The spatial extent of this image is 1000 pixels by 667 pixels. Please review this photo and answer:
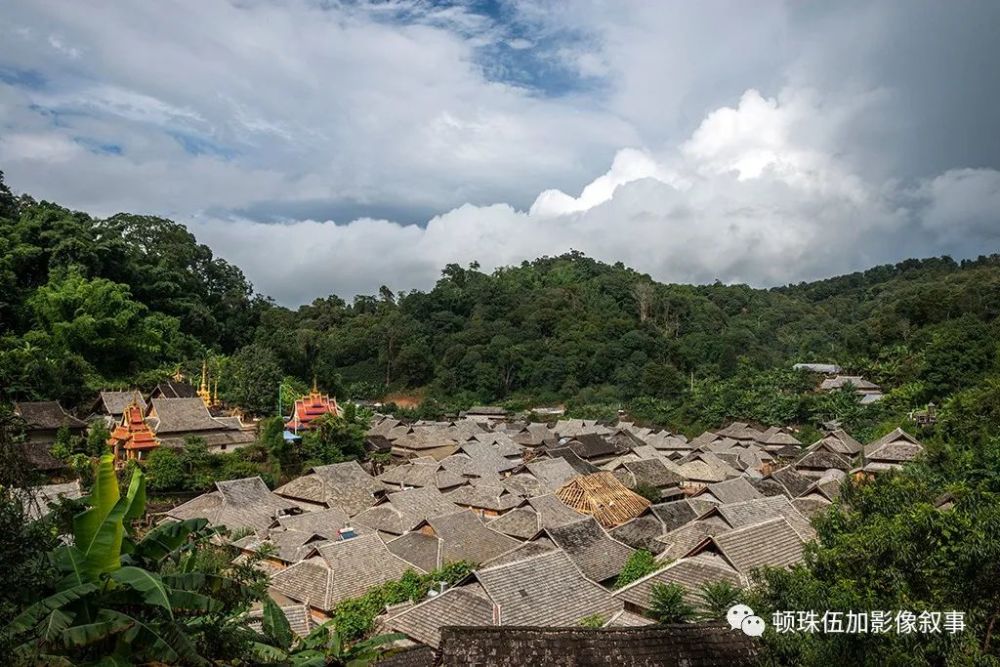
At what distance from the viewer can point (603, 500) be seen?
83.7 feet

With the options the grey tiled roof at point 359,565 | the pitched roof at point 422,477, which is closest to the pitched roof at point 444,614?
the grey tiled roof at point 359,565

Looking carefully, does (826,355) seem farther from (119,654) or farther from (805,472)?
(119,654)

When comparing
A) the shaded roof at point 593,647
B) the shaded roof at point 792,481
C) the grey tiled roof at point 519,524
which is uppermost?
the shaded roof at point 593,647

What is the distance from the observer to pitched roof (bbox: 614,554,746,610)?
14.5 metres

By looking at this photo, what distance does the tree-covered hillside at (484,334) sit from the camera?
38.9 meters

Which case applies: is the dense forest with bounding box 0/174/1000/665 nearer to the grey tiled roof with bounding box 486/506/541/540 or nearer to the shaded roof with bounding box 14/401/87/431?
the shaded roof with bounding box 14/401/87/431

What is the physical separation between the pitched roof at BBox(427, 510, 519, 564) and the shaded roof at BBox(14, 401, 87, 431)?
18.8 m

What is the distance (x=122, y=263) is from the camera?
45.8 meters

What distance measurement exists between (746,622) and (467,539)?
40.9ft

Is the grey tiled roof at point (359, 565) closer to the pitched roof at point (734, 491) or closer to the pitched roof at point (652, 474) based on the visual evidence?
the pitched roof at point (734, 491)

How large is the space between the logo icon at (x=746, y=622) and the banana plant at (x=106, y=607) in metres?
7.29

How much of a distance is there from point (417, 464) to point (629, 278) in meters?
77.4

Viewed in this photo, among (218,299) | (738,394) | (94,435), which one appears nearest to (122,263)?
(218,299)

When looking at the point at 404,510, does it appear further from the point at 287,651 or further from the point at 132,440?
the point at 287,651
